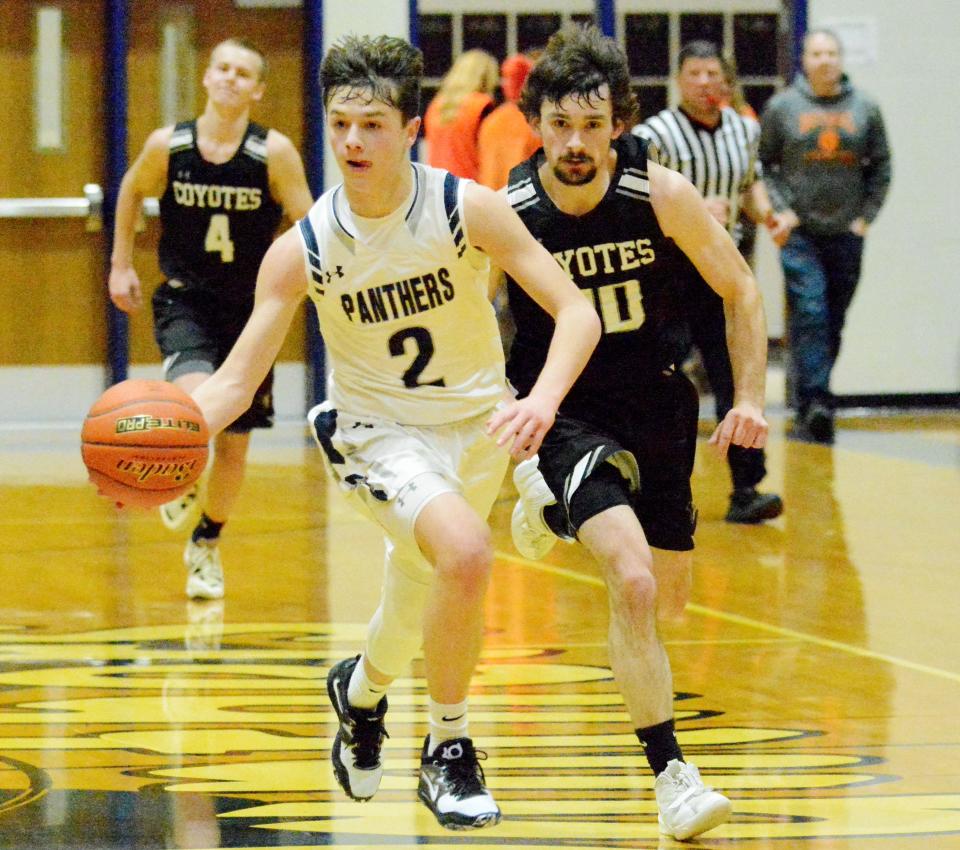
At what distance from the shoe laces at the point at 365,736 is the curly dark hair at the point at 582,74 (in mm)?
1461

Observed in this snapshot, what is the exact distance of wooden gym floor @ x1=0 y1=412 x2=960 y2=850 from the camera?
163 inches

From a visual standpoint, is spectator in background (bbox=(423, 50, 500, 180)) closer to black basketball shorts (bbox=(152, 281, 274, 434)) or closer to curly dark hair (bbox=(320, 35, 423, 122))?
black basketball shorts (bbox=(152, 281, 274, 434))

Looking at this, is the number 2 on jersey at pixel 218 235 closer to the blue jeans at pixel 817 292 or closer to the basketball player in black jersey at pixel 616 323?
the basketball player in black jersey at pixel 616 323

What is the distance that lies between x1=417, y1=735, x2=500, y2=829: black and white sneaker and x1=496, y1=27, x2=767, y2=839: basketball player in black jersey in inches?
20.9

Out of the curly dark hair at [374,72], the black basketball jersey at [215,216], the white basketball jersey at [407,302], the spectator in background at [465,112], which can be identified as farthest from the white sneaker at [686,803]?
the spectator in background at [465,112]

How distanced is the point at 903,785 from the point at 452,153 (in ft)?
20.1

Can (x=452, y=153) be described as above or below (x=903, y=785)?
above

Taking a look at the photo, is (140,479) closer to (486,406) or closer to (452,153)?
(486,406)

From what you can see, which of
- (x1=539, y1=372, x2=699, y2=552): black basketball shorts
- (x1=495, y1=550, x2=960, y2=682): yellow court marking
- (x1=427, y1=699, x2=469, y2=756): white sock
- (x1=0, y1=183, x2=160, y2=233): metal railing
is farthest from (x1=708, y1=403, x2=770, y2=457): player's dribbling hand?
(x1=0, y1=183, x2=160, y2=233): metal railing

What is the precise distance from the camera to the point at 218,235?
6.96 meters

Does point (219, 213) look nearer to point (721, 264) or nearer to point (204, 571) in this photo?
point (204, 571)

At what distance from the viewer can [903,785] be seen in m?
4.38

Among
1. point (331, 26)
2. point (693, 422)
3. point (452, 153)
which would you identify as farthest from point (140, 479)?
point (331, 26)

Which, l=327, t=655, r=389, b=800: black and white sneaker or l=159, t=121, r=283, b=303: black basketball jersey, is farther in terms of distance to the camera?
l=159, t=121, r=283, b=303: black basketball jersey
